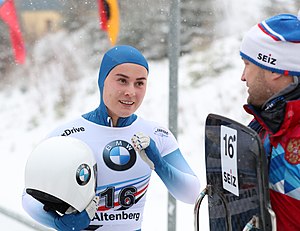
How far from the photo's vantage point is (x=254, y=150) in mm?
2004

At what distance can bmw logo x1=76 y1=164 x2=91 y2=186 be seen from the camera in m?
2.45

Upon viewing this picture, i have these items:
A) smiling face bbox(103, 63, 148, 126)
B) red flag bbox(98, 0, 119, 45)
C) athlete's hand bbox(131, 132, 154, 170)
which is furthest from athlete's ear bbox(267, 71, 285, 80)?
red flag bbox(98, 0, 119, 45)

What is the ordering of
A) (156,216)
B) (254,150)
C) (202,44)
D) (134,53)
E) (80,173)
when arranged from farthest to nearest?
(202,44) < (156,216) < (134,53) < (80,173) < (254,150)

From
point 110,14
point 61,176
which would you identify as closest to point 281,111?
point 61,176

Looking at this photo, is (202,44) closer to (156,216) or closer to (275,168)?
(156,216)

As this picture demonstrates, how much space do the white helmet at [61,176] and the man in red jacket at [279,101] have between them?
72 centimetres

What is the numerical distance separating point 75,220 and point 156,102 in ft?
25.4

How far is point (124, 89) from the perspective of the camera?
2.66 metres

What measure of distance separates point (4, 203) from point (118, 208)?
418 centimetres

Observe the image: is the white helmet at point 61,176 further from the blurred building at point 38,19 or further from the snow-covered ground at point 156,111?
the blurred building at point 38,19

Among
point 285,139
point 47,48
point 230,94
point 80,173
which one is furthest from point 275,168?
point 47,48

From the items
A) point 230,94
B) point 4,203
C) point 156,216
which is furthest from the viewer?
point 230,94

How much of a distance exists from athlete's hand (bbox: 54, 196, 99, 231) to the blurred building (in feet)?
35.1

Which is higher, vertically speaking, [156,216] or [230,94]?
[230,94]
